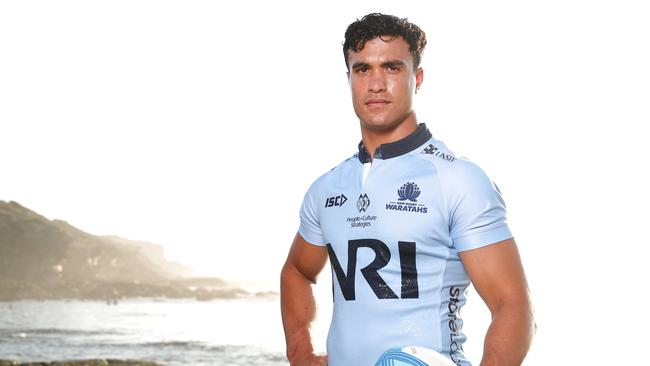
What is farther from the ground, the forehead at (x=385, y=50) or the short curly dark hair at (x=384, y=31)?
the short curly dark hair at (x=384, y=31)

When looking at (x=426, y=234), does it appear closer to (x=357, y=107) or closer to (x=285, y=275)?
(x=357, y=107)

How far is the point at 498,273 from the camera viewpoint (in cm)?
274

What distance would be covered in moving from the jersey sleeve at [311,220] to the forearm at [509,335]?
105cm

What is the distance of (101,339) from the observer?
57531 mm

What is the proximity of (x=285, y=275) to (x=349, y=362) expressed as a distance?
0.87 meters

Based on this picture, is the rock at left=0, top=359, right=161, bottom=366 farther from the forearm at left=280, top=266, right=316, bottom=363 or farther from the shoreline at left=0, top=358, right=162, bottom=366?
the forearm at left=280, top=266, right=316, bottom=363

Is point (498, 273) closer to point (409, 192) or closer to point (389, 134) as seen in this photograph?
point (409, 192)

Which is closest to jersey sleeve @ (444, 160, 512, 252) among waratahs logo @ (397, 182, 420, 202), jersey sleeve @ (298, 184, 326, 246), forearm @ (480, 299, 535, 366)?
waratahs logo @ (397, 182, 420, 202)

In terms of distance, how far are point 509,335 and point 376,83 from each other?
3.72ft

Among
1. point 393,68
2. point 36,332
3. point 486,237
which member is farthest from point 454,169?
point 36,332

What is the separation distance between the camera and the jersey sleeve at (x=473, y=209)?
9.08 ft

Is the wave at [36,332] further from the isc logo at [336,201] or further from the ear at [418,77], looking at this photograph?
the ear at [418,77]

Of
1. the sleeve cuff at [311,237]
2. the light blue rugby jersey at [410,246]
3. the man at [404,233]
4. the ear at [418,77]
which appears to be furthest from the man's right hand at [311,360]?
the ear at [418,77]

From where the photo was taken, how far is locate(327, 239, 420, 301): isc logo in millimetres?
2896
